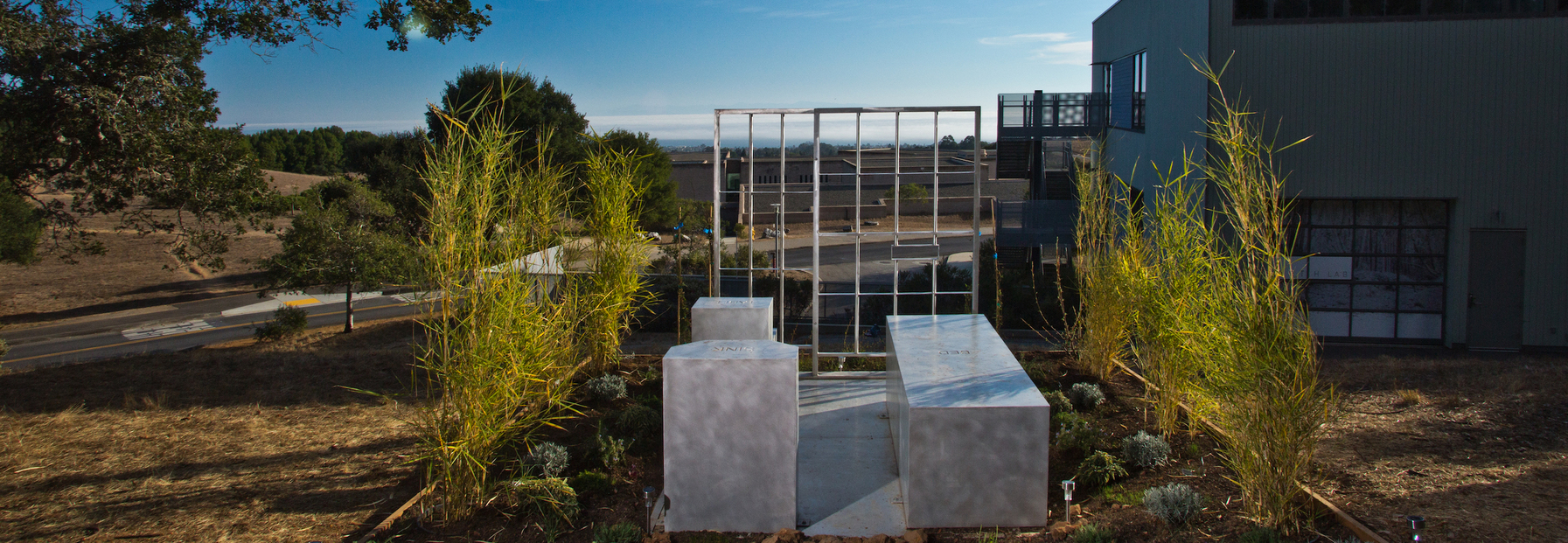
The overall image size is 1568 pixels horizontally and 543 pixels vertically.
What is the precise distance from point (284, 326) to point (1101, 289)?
1601 centimetres

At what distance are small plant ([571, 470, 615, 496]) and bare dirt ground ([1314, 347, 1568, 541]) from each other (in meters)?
4.14

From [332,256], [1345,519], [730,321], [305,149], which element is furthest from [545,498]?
[305,149]

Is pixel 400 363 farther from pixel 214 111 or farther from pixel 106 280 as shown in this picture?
pixel 106 280

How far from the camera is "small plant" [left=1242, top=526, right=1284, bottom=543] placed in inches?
158

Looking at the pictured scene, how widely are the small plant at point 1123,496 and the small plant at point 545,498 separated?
3025 mm

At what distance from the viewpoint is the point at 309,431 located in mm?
6785

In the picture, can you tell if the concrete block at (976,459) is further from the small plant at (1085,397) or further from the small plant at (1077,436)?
the small plant at (1085,397)

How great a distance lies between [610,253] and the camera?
766cm

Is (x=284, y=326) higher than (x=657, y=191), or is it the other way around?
(x=657, y=191)

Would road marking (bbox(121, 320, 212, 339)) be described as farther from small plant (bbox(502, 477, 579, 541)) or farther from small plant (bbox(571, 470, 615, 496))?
small plant (bbox(502, 477, 579, 541))

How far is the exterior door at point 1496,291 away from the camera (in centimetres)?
1278

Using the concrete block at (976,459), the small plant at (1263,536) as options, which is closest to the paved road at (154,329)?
the concrete block at (976,459)

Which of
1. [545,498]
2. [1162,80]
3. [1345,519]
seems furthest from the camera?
[1162,80]

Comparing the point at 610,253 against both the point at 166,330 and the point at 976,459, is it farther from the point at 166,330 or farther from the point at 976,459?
the point at 166,330
